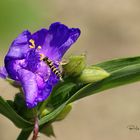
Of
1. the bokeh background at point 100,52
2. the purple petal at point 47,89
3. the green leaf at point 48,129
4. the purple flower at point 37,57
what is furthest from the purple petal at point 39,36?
the bokeh background at point 100,52

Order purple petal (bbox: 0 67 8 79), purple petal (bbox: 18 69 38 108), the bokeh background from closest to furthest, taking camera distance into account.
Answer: purple petal (bbox: 18 69 38 108) → purple petal (bbox: 0 67 8 79) → the bokeh background

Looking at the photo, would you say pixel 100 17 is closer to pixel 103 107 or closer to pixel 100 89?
pixel 103 107

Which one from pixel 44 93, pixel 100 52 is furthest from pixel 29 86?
pixel 100 52

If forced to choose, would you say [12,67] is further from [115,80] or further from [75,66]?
[115,80]

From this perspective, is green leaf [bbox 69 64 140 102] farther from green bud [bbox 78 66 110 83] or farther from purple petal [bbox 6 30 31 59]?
purple petal [bbox 6 30 31 59]

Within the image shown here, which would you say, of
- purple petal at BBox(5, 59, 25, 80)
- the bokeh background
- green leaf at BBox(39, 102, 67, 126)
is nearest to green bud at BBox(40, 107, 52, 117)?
green leaf at BBox(39, 102, 67, 126)
